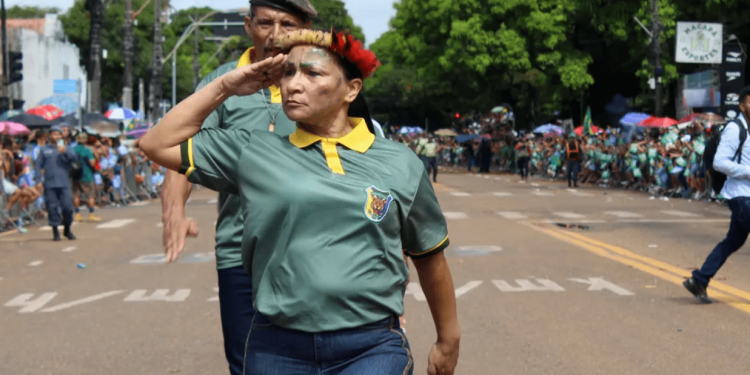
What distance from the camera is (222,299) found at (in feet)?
14.3

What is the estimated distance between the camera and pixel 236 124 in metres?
4.52

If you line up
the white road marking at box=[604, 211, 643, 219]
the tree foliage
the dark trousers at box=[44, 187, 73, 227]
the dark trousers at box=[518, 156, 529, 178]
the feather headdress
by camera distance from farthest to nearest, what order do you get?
the tree foliage, the dark trousers at box=[518, 156, 529, 178], the white road marking at box=[604, 211, 643, 219], the dark trousers at box=[44, 187, 73, 227], the feather headdress

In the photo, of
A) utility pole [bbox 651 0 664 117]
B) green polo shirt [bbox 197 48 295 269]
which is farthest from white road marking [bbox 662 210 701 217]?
green polo shirt [bbox 197 48 295 269]

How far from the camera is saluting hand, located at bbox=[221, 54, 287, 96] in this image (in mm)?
3459

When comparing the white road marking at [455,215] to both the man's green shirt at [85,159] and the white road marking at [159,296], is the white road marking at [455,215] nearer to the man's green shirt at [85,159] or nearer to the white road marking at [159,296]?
the man's green shirt at [85,159]

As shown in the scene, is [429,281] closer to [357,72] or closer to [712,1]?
[357,72]

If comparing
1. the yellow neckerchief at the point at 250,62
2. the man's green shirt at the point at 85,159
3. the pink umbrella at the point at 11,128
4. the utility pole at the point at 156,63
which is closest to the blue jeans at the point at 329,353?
the yellow neckerchief at the point at 250,62

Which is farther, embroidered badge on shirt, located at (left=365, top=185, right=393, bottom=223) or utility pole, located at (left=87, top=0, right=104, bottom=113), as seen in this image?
utility pole, located at (left=87, top=0, right=104, bottom=113)

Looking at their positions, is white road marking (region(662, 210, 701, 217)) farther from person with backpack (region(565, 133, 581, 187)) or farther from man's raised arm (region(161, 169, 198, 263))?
man's raised arm (region(161, 169, 198, 263))

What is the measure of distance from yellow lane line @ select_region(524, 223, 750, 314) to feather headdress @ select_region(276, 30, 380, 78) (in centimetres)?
694

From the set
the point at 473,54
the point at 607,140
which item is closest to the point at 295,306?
the point at 607,140

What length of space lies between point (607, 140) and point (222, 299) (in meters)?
35.2

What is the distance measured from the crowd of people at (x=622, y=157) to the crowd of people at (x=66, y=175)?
12.2 metres

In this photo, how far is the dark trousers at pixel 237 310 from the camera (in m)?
4.29
